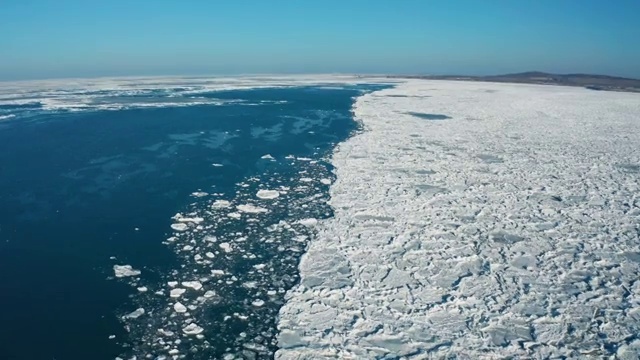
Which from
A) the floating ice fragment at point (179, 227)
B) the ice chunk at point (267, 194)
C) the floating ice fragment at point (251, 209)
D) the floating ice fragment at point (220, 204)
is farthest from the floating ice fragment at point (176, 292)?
the ice chunk at point (267, 194)

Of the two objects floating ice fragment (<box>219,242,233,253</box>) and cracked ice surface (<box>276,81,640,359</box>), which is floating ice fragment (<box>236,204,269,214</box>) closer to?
cracked ice surface (<box>276,81,640,359</box>)

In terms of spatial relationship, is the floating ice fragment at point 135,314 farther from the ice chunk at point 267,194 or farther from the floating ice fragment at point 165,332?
the ice chunk at point 267,194

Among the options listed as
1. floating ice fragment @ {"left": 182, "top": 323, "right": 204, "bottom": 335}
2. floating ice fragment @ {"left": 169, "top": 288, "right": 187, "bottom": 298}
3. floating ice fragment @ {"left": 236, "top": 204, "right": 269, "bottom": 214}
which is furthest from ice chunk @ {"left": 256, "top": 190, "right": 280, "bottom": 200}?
floating ice fragment @ {"left": 182, "top": 323, "right": 204, "bottom": 335}

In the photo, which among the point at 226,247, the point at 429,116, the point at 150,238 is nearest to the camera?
the point at 226,247

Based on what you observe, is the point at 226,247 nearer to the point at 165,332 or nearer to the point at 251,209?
the point at 251,209

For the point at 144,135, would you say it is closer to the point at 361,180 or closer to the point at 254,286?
the point at 361,180

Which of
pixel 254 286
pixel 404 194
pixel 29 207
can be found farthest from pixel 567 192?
pixel 29 207

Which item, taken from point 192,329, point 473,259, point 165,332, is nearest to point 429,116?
point 473,259
